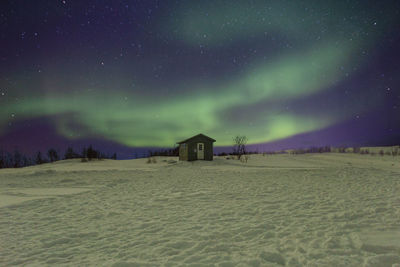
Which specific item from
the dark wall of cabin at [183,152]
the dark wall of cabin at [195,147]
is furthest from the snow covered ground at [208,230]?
the dark wall of cabin at [183,152]

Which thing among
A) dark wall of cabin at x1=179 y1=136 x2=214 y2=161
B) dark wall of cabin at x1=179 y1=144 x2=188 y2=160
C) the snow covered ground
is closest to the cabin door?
dark wall of cabin at x1=179 y1=136 x2=214 y2=161

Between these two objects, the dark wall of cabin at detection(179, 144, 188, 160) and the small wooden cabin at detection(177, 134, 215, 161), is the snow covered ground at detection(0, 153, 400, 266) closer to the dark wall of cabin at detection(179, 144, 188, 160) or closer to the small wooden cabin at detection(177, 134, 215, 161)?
the small wooden cabin at detection(177, 134, 215, 161)

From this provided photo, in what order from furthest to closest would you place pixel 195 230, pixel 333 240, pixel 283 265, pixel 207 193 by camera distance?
pixel 207 193
pixel 195 230
pixel 333 240
pixel 283 265

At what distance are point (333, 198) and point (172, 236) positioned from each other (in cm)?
519

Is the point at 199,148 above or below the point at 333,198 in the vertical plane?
above

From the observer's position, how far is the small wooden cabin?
1050 inches

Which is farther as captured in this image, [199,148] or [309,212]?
[199,148]

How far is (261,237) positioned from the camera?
387 cm

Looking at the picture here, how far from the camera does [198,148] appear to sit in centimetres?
2694

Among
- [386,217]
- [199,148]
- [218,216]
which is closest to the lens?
[386,217]

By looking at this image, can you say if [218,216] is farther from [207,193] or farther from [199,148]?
[199,148]

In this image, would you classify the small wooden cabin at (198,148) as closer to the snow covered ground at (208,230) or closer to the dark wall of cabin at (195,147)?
the dark wall of cabin at (195,147)

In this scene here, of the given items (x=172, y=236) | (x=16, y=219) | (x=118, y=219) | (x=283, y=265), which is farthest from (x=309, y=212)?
(x=16, y=219)

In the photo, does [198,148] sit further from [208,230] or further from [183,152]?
[208,230]
